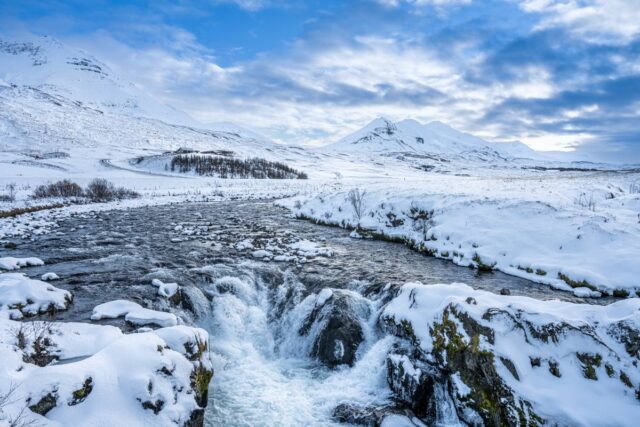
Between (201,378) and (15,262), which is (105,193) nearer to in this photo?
(15,262)

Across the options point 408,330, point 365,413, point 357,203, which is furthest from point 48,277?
point 357,203

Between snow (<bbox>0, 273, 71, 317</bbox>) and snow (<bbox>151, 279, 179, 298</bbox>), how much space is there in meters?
2.22

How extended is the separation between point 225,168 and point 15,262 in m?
79.8

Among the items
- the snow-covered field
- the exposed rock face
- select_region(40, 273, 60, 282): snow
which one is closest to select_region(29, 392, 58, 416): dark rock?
the snow-covered field

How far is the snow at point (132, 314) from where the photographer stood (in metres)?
7.99

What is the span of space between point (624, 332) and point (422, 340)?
360 centimetres

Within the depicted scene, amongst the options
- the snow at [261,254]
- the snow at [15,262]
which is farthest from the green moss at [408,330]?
the snow at [15,262]

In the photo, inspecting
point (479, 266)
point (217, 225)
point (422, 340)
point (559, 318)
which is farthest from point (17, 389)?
point (217, 225)

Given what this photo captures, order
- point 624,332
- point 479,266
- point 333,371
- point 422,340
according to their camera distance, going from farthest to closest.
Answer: point 479,266 → point 333,371 → point 422,340 → point 624,332

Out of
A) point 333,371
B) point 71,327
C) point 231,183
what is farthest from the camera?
point 231,183

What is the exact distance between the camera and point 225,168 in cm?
8938

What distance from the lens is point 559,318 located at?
6.66m

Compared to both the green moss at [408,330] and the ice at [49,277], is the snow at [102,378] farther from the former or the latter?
the ice at [49,277]

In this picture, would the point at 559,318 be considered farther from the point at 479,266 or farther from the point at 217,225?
the point at 217,225
